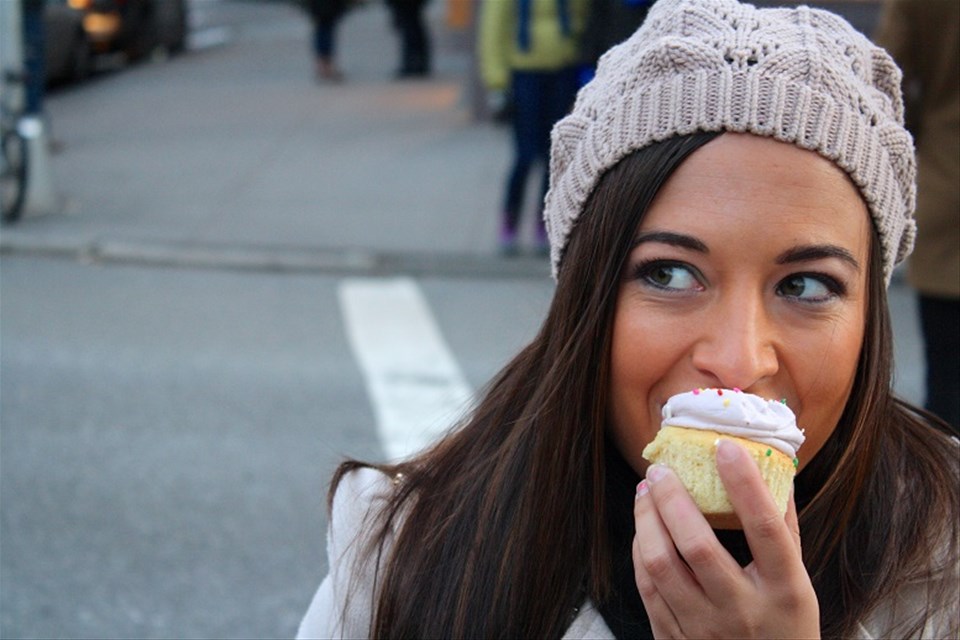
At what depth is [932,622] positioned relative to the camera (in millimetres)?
2133

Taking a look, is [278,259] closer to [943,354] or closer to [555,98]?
[555,98]

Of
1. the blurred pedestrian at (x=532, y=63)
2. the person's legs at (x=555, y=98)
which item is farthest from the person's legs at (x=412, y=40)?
the person's legs at (x=555, y=98)

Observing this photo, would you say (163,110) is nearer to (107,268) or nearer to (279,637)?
(107,268)

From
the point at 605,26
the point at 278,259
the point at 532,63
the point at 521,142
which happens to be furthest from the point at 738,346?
the point at 278,259

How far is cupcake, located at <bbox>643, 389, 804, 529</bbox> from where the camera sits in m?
1.76

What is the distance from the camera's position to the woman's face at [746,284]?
1.95 m

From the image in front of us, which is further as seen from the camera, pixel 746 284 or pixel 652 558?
pixel 746 284

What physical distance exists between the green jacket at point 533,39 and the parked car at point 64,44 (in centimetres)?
910

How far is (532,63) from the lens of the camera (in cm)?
904

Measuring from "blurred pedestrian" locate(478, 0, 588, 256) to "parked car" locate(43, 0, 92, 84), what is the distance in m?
9.11

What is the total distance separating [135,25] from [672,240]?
2009 cm

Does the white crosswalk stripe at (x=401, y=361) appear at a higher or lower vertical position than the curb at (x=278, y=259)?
higher

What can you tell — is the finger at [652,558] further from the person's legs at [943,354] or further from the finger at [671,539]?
the person's legs at [943,354]

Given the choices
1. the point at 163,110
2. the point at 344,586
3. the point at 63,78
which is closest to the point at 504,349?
the point at 344,586
